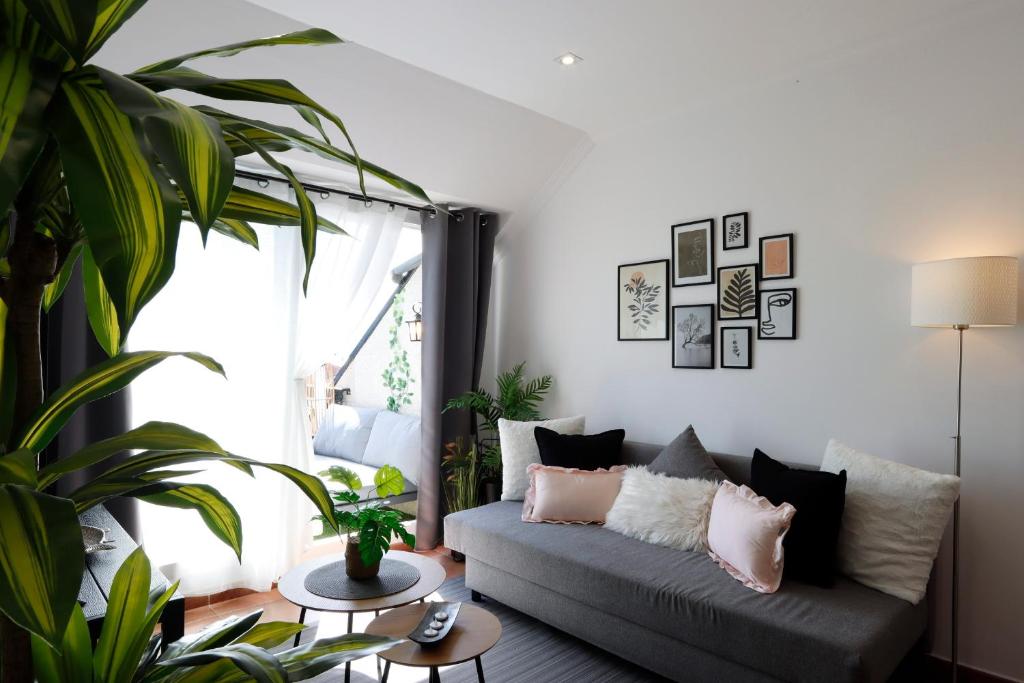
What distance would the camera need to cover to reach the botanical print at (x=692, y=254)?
3.52 metres

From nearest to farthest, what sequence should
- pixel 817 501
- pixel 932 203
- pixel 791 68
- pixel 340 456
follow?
pixel 817 501
pixel 932 203
pixel 791 68
pixel 340 456

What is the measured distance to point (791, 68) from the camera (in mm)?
3160

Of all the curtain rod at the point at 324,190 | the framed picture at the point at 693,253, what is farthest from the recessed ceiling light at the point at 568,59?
the framed picture at the point at 693,253

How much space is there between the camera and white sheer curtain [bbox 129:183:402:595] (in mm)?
3371

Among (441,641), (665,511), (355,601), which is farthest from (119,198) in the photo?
(665,511)

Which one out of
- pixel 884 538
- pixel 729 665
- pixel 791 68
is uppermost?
pixel 791 68

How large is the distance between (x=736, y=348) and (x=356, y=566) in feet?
7.21

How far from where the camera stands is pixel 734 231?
339 centimetres

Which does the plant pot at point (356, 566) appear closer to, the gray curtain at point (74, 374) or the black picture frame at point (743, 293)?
the gray curtain at point (74, 374)

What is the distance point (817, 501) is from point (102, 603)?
2.42m

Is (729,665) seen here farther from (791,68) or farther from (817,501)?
(791,68)

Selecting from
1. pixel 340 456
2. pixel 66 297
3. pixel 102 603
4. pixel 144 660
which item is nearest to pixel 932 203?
pixel 144 660

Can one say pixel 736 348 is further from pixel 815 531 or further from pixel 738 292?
pixel 815 531

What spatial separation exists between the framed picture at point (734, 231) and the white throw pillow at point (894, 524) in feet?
4.28
